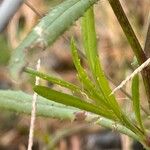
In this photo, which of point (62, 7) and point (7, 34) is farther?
point (7, 34)

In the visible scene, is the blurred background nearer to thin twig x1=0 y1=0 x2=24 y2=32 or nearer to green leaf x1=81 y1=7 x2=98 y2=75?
green leaf x1=81 y1=7 x2=98 y2=75

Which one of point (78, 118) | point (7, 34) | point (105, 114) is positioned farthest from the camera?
point (7, 34)

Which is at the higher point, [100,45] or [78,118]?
[100,45]

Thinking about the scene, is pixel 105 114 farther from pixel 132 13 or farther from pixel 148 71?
pixel 132 13

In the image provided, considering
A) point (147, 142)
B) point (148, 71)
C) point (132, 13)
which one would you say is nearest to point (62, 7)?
point (148, 71)

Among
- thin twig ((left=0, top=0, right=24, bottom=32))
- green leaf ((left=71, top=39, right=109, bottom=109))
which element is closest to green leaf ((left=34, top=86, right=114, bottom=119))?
green leaf ((left=71, top=39, right=109, bottom=109))

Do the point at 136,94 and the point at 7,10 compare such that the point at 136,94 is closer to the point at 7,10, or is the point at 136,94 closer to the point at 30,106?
the point at 30,106

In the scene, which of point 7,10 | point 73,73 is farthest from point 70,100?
point 73,73
